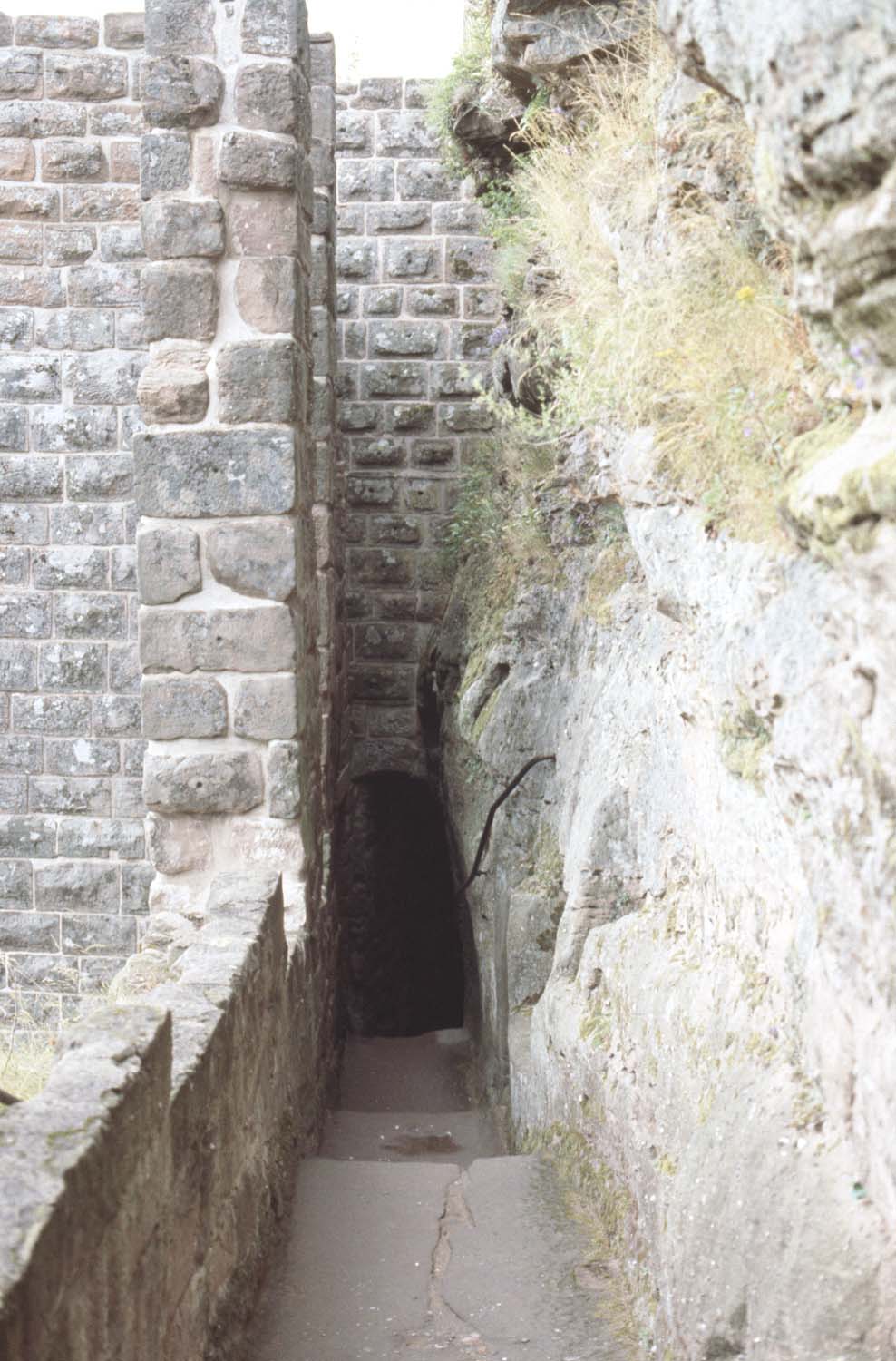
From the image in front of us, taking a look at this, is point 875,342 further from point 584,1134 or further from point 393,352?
point 393,352

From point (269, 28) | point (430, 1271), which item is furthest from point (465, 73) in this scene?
point (430, 1271)

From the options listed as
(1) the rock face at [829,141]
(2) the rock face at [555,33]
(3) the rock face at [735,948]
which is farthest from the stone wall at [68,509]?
(1) the rock face at [829,141]

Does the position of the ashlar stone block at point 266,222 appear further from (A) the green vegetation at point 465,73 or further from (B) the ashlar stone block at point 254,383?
(A) the green vegetation at point 465,73

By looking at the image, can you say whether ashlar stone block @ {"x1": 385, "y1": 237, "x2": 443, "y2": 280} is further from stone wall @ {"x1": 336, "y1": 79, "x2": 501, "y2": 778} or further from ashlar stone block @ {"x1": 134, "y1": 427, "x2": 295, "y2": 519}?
ashlar stone block @ {"x1": 134, "y1": 427, "x2": 295, "y2": 519}

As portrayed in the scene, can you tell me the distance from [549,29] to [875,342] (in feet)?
12.7

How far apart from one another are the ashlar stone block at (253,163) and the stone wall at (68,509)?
338cm

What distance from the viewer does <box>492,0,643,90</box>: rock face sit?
5039 millimetres

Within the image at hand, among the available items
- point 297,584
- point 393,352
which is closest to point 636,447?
point 297,584

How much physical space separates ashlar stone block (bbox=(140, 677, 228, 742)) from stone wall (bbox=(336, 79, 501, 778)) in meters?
4.24

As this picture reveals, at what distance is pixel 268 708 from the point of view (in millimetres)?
4234

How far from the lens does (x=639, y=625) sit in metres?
4.38

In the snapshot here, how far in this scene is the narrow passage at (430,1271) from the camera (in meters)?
3.07

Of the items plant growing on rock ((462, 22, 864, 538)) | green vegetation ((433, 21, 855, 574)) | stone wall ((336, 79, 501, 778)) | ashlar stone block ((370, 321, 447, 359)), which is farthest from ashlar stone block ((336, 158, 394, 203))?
plant growing on rock ((462, 22, 864, 538))

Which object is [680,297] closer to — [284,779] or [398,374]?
[284,779]
